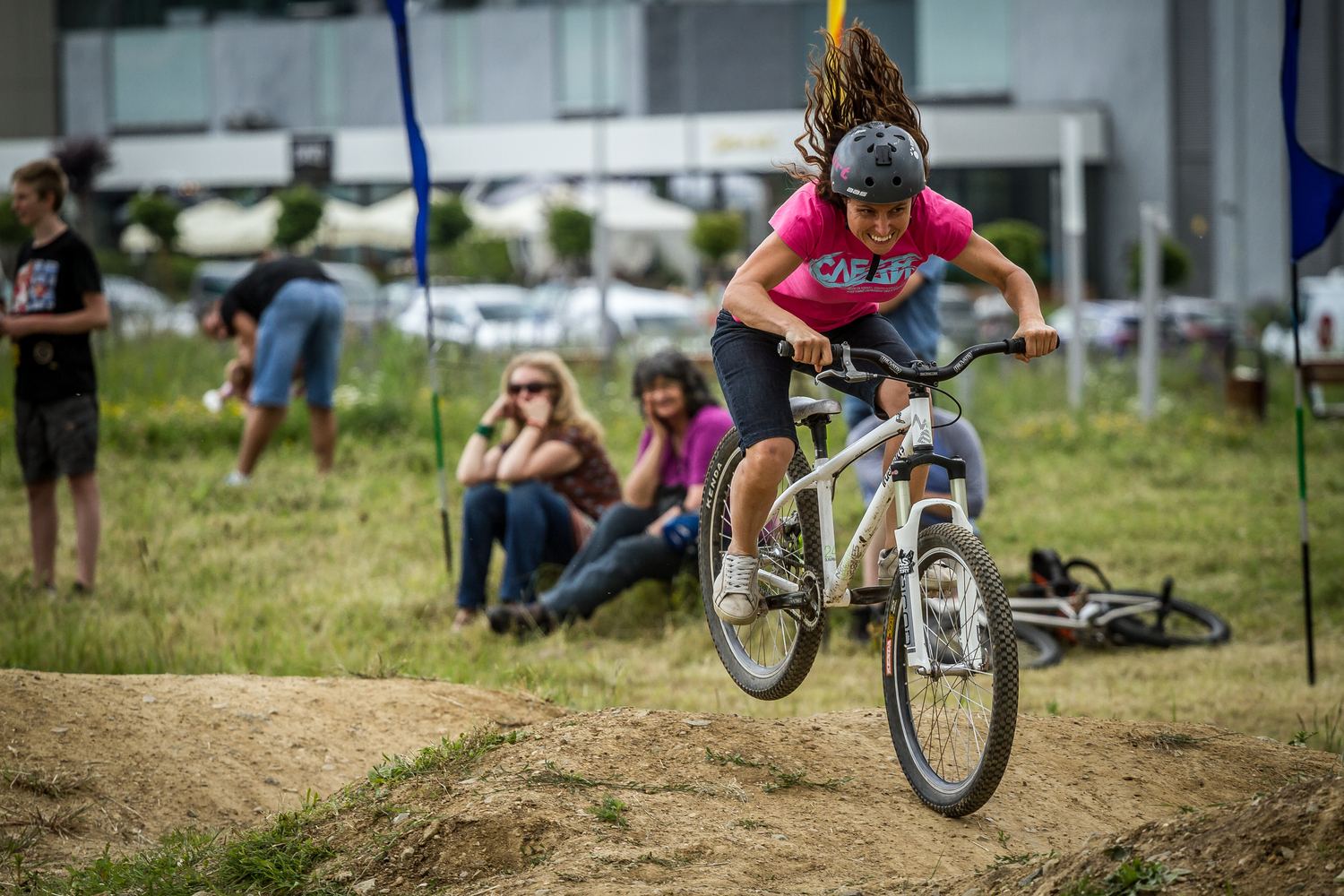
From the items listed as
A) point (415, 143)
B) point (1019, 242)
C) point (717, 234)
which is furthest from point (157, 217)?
point (415, 143)

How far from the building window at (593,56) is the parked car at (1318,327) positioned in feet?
92.3

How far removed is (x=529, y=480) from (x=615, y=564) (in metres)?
0.68

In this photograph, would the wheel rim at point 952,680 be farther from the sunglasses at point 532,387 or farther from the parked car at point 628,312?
the parked car at point 628,312

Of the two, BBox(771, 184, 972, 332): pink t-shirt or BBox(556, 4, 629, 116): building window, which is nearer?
BBox(771, 184, 972, 332): pink t-shirt

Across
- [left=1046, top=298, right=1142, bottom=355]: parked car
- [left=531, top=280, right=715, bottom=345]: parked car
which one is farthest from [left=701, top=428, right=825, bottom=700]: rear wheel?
[left=1046, top=298, right=1142, bottom=355]: parked car

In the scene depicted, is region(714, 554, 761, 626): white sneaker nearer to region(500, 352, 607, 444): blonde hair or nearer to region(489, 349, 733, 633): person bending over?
region(489, 349, 733, 633): person bending over

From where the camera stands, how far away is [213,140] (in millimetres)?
44781

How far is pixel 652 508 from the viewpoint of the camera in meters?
6.77

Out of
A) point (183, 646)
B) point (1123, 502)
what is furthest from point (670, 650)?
point (1123, 502)

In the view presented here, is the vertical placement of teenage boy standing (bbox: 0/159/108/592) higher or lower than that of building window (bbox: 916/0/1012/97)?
lower

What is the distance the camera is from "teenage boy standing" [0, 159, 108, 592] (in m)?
6.75

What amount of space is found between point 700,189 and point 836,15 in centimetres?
3797

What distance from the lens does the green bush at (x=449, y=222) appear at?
108 ft

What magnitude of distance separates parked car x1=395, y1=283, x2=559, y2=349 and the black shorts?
8.73 meters
